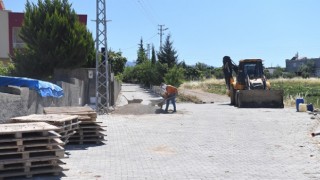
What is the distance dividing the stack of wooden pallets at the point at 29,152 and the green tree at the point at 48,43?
74.9 ft

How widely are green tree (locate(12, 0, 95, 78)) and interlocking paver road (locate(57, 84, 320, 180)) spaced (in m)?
13.2

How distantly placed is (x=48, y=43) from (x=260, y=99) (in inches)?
547

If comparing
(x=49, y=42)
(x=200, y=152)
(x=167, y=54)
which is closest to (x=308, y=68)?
(x=167, y=54)

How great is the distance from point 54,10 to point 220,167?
994 inches

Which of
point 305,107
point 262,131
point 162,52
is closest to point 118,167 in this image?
point 262,131

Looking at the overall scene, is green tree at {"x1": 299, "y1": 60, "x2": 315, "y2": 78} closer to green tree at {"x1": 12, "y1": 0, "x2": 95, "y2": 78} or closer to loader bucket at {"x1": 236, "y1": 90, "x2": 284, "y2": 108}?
loader bucket at {"x1": 236, "y1": 90, "x2": 284, "y2": 108}

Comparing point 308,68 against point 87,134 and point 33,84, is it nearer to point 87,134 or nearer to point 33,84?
point 33,84

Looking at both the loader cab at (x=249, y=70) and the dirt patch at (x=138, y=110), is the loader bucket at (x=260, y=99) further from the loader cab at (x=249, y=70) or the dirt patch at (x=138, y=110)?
the dirt patch at (x=138, y=110)

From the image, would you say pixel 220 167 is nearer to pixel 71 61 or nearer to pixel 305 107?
pixel 305 107

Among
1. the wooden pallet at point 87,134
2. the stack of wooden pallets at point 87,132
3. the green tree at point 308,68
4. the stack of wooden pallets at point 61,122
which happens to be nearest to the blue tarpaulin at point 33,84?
the stack of wooden pallets at point 87,132

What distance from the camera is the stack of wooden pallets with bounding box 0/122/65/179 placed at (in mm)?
8531

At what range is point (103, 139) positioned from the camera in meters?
14.2

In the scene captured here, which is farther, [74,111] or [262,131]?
[262,131]

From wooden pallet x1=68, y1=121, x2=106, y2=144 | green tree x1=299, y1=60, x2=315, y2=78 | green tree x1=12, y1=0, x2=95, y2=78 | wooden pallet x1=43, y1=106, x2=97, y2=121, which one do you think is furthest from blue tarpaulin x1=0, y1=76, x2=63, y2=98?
green tree x1=299, y1=60, x2=315, y2=78
